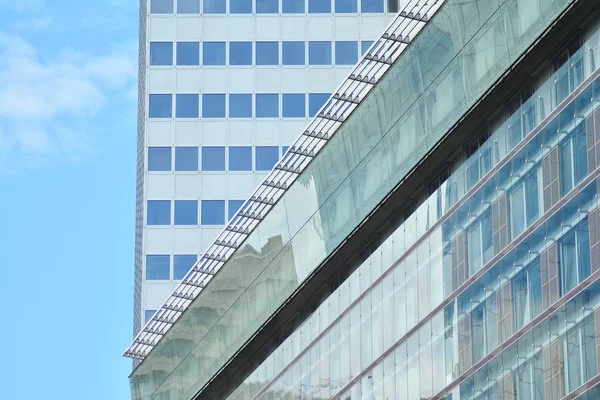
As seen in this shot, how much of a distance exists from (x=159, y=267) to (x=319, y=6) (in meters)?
16.9

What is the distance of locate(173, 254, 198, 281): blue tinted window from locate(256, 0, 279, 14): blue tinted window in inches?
572

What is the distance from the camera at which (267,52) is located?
95.8 meters

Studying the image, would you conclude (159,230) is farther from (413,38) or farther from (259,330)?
(413,38)

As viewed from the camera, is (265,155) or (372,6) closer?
(265,155)

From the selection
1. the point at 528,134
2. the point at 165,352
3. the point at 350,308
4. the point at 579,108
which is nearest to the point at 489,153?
the point at 528,134

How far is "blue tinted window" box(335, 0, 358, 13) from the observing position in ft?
312

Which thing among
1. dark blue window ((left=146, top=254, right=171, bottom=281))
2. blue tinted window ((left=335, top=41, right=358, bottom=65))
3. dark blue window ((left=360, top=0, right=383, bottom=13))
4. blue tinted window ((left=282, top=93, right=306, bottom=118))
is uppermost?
dark blue window ((left=360, top=0, right=383, bottom=13))

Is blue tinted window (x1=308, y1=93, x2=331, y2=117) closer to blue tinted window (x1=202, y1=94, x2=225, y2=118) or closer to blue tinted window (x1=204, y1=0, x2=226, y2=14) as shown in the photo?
blue tinted window (x1=202, y1=94, x2=225, y2=118)

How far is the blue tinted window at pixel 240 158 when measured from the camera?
3701 inches

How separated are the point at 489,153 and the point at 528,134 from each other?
104 inches

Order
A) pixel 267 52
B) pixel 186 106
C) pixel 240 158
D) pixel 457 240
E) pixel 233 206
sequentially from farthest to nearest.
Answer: pixel 267 52 → pixel 186 106 → pixel 240 158 → pixel 233 206 → pixel 457 240

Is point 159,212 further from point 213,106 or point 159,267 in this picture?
point 213,106

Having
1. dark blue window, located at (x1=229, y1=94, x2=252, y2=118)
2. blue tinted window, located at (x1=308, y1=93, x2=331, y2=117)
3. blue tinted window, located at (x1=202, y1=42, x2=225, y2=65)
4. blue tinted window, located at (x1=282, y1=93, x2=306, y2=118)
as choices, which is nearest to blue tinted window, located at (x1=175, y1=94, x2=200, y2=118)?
dark blue window, located at (x1=229, y1=94, x2=252, y2=118)

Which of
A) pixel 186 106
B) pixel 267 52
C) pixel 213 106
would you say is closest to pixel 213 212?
pixel 213 106
